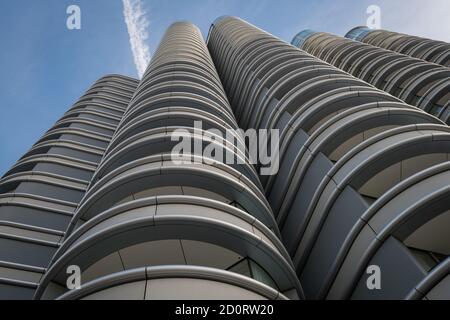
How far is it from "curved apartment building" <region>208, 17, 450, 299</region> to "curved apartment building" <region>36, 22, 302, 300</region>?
2237mm

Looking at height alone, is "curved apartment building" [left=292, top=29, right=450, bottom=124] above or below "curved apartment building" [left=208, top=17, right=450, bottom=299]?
above

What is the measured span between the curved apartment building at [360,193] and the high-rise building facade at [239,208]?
0.15 feet

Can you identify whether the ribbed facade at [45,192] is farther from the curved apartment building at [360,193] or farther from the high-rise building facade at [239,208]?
the curved apartment building at [360,193]

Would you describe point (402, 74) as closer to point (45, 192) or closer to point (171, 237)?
point (45, 192)

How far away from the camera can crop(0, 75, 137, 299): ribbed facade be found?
1540 cm

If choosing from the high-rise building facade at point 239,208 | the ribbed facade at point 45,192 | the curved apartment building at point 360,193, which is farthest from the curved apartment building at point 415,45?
the ribbed facade at point 45,192

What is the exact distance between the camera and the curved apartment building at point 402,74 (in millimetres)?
29538

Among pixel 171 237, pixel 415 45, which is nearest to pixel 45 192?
pixel 171 237

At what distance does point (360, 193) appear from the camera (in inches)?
562

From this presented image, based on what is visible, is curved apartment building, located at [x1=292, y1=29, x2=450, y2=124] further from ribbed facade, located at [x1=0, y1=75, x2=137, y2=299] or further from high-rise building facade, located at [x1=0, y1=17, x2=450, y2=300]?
ribbed facade, located at [x1=0, y1=75, x2=137, y2=299]

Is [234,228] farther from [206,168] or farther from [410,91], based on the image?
[410,91]

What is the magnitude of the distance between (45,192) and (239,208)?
12.4 metres

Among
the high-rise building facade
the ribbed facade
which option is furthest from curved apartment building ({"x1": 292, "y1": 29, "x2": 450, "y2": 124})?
the ribbed facade
